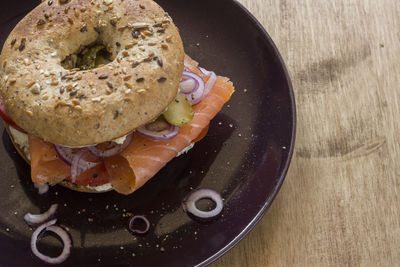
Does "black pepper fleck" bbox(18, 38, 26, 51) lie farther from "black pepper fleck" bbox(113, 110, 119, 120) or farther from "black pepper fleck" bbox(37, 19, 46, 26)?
"black pepper fleck" bbox(113, 110, 119, 120)

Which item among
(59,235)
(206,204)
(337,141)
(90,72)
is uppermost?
(90,72)

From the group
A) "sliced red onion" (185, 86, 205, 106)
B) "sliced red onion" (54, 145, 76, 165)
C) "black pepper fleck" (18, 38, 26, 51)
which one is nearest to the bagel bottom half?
"sliced red onion" (54, 145, 76, 165)

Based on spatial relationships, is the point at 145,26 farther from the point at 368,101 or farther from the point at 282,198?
the point at 368,101

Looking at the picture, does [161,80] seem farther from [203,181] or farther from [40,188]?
[40,188]

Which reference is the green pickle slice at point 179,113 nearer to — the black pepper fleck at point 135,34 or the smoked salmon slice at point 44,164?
the black pepper fleck at point 135,34

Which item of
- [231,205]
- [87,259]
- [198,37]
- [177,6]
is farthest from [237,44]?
[87,259]

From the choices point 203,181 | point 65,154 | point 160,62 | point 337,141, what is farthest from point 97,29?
point 337,141
